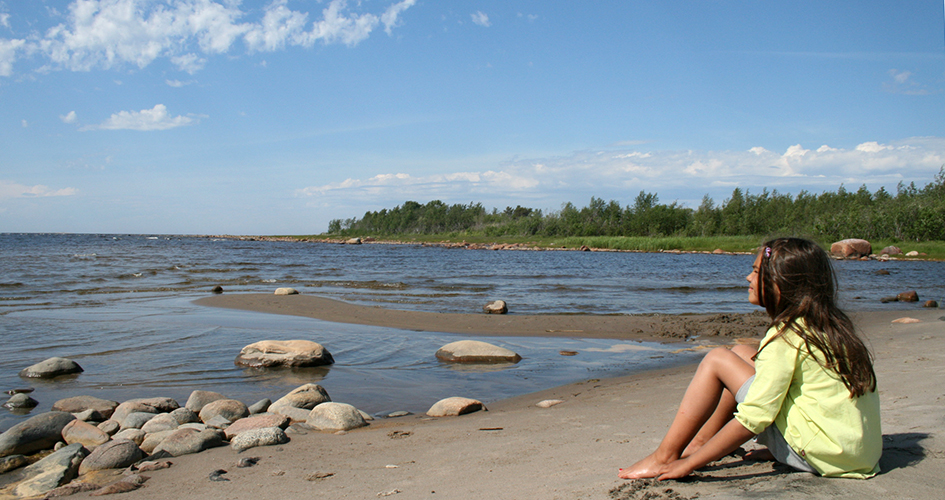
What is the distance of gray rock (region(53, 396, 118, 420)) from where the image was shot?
5.76 metres

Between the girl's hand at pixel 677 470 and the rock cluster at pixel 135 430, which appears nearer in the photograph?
the girl's hand at pixel 677 470

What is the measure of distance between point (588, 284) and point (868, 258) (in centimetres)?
3661

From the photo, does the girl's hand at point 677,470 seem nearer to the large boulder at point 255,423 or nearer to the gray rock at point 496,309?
the large boulder at point 255,423

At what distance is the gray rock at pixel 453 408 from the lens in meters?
5.69

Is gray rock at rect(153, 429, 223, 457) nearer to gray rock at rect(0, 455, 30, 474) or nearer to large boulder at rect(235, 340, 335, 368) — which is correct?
gray rock at rect(0, 455, 30, 474)

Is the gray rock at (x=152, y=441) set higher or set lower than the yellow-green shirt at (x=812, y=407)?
lower

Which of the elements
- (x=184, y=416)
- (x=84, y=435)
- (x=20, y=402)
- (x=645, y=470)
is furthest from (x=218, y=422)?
(x=645, y=470)

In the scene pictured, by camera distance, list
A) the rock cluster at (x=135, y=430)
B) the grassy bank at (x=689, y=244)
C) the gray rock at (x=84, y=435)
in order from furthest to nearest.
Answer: the grassy bank at (x=689, y=244) < the gray rock at (x=84, y=435) < the rock cluster at (x=135, y=430)

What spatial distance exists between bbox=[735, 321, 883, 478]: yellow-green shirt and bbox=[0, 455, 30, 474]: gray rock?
5.42 m

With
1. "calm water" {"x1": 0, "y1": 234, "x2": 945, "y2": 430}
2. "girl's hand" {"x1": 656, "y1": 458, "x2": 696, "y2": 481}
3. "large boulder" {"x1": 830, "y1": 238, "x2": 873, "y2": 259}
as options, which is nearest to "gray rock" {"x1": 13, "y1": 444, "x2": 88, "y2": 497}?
"calm water" {"x1": 0, "y1": 234, "x2": 945, "y2": 430}

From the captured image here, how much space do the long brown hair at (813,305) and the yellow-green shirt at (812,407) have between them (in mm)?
39

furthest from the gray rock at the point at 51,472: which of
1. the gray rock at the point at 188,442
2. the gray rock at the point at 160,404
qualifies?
the gray rock at the point at 160,404

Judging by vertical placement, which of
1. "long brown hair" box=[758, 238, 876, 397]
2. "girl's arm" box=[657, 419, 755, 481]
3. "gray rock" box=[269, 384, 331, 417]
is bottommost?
"gray rock" box=[269, 384, 331, 417]

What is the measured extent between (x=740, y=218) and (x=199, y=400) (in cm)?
9008
